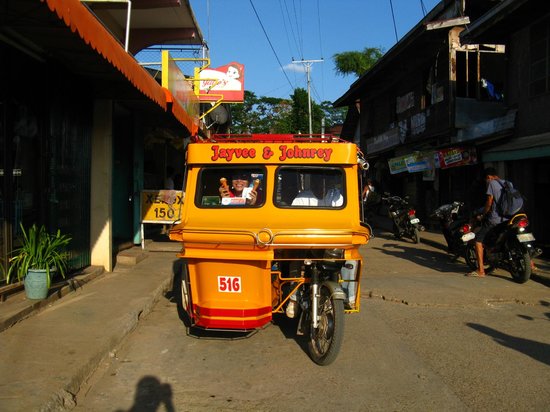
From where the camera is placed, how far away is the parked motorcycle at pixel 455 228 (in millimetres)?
9398

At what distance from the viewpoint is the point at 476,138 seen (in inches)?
547

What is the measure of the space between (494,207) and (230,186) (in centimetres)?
536

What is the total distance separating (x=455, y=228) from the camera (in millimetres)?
10328

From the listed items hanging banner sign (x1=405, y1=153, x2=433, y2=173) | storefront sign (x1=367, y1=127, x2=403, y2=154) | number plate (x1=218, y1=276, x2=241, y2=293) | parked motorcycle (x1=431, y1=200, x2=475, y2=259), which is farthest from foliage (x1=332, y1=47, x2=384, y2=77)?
number plate (x1=218, y1=276, x2=241, y2=293)

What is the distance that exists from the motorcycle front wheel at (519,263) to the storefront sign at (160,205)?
6957 mm

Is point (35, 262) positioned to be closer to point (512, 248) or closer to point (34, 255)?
point (34, 255)

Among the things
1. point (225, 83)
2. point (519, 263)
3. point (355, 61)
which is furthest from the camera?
point (355, 61)

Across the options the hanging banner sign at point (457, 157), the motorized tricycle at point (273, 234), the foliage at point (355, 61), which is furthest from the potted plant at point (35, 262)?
the foliage at point (355, 61)

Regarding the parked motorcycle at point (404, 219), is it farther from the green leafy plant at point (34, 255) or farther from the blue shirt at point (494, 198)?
the green leafy plant at point (34, 255)

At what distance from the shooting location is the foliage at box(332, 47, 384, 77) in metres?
40.8

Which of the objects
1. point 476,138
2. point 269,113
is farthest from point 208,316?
point 269,113

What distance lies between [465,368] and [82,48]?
5.50 meters

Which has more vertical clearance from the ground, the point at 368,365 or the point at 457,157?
the point at 457,157

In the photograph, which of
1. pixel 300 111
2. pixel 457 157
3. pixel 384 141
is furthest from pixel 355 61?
pixel 457 157
